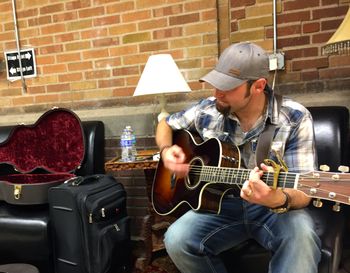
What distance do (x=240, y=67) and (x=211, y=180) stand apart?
46 centimetres

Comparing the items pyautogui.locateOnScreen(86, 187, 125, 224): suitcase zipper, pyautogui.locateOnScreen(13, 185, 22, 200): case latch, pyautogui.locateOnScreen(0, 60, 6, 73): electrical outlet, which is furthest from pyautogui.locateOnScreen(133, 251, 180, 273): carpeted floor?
pyautogui.locateOnScreen(0, 60, 6, 73): electrical outlet

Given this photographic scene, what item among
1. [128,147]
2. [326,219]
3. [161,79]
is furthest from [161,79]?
[326,219]

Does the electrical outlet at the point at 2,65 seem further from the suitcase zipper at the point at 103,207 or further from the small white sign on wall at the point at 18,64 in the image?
the suitcase zipper at the point at 103,207

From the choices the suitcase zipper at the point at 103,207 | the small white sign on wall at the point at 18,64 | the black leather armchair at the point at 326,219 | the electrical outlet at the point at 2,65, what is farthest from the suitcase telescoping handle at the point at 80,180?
the electrical outlet at the point at 2,65

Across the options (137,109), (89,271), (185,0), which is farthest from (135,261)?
(185,0)

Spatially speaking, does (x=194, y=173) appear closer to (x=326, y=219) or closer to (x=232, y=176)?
(x=232, y=176)

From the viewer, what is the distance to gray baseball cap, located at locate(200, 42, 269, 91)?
1.33m

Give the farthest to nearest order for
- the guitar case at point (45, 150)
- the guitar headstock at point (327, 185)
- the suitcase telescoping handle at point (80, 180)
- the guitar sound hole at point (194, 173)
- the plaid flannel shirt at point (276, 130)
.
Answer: the guitar case at point (45, 150), the suitcase telescoping handle at point (80, 180), the guitar sound hole at point (194, 173), the plaid flannel shirt at point (276, 130), the guitar headstock at point (327, 185)

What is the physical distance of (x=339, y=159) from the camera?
4.89 ft

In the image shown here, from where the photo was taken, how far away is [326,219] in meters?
1.30

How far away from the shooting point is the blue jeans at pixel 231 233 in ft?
3.88

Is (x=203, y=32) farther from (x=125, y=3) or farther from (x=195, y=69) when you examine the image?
(x=125, y=3)

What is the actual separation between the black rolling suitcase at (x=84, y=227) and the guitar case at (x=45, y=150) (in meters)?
0.31

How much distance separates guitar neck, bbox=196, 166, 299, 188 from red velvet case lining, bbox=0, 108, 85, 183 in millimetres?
953
